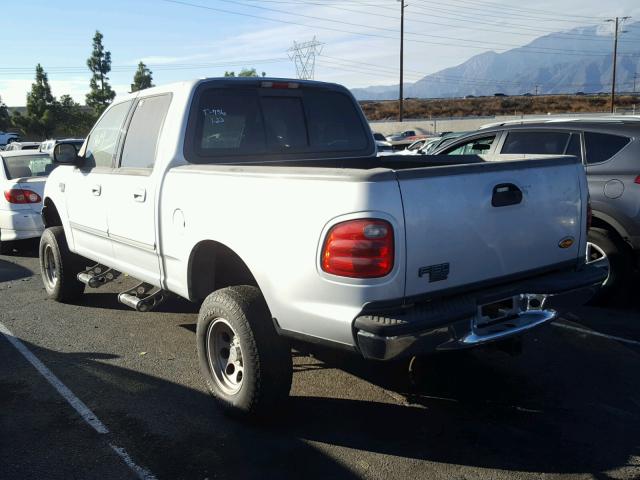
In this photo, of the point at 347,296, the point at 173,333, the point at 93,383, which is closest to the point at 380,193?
the point at 347,296

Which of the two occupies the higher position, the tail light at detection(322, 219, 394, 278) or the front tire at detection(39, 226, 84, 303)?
the tail light at detection(322, 219, 394, 278)

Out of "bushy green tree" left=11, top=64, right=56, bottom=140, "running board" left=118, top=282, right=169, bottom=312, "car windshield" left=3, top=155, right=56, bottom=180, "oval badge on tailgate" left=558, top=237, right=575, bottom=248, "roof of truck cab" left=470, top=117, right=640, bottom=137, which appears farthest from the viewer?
"bushy green tree" left=11, top=64, right=56, bottom=140

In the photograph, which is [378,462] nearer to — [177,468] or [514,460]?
A: [514,460]

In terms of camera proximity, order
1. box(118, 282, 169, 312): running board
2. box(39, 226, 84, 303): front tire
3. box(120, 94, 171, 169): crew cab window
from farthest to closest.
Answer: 1. box(39, 226, 84, 303): front tire
2. box(118, 282, 169, 312): running board
3. box(120, 94, 171, 169): crew cab window

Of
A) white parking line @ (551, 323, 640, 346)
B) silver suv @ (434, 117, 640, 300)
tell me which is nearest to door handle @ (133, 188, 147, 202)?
silver suv @ (434, 117, 640, 300)

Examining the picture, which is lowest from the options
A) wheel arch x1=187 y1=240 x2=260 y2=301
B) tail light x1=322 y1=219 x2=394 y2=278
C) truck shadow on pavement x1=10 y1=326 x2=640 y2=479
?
truck shadow on pavement x1=10 y1=326 x2=640 y2=479

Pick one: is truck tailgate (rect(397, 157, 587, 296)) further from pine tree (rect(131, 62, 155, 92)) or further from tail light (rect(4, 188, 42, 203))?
pine tree (rect(131, 62, 155, 92))

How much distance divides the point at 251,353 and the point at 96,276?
2.86 m

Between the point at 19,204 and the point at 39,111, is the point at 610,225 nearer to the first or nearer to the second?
the point at 19,204

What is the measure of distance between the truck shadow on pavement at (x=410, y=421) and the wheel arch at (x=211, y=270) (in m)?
0.76

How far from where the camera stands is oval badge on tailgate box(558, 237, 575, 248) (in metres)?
3.76

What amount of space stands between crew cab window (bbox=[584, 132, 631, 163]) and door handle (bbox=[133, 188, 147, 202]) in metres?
4.45

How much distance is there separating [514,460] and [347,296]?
1.32 metres

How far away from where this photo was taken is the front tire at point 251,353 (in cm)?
347
